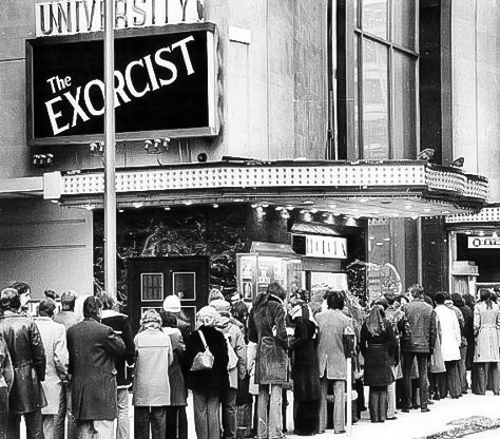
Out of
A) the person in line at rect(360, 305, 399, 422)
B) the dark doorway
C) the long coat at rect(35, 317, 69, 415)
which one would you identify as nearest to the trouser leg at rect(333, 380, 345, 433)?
the person in line at rect(360, 305, 399, 422)

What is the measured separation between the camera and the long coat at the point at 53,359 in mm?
14992

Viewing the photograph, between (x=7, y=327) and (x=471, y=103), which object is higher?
(x=471, y=103)

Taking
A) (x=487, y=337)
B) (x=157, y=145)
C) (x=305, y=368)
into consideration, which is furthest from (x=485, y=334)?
(x=157, y=145)

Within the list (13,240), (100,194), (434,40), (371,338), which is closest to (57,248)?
(13,240)

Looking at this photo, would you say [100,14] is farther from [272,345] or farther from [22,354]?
[22,354]

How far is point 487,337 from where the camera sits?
2438 cm

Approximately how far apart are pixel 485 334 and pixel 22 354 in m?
12.3

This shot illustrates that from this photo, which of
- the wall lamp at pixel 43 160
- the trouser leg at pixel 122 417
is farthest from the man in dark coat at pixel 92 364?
the wall lamp at pixel 43 160

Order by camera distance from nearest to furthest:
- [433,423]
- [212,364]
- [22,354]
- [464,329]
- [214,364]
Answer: [22,354], [212,364], [214,364], [433,423], [464,329]

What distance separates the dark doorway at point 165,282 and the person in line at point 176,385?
9.33 meters

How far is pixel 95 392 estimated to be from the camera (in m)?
14.8

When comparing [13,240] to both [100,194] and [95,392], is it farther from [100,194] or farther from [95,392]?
[95,392]

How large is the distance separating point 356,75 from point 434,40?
5.81 metres

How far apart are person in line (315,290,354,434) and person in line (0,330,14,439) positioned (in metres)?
5.80
